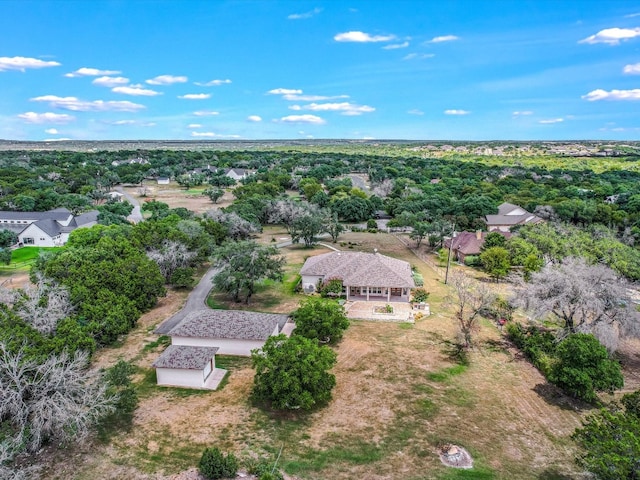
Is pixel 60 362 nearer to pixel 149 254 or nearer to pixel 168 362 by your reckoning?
pixel 168 362

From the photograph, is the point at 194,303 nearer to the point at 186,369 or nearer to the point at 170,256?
the point at 170,256

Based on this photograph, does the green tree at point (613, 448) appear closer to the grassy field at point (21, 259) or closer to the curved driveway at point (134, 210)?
the grassy field at point (21, 259)

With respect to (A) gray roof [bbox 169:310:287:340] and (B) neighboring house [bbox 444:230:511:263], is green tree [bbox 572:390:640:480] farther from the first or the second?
(B) neighboring house [bbox 444:230:511:263]

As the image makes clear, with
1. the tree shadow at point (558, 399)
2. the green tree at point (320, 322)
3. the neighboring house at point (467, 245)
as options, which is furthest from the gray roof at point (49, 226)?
the tree shadow at point (558, 399)

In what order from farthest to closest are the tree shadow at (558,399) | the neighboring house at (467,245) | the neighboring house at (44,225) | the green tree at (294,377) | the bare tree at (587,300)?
1. the neighboring house at (44,225)
2. the neighboring house at (467,245)
3. the bare tree at (587,300)
4. the tree shadow at (558,399)
5. the green tree at (294,377)

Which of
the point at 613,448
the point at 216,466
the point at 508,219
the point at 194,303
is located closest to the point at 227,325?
the point at 194,303

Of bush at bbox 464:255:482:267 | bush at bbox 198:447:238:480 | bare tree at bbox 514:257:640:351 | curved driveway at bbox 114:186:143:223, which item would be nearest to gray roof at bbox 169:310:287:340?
bush at bbox 198:447:238:480

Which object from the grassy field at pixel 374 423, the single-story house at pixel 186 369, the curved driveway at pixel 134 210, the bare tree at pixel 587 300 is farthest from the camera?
the curved driveway at pixel 134 210
